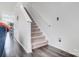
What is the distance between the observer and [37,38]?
2.21 metres

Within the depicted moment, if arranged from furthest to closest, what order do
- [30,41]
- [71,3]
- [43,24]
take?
1. [43,24]
2. [30,41]
3. [71,3]

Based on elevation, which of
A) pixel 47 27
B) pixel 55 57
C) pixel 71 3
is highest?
pixel 71 3

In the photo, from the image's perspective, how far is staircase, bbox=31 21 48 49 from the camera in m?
2.06

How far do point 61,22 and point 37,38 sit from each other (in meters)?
0.63

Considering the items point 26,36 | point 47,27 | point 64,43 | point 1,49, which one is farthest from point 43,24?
point 1,49

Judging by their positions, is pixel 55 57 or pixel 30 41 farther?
pixel 30 41

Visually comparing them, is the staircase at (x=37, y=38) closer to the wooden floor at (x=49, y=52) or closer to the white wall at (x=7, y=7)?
the wooden floor at (x=49, y=52)

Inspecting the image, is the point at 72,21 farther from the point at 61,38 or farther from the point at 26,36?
the point at 26,36

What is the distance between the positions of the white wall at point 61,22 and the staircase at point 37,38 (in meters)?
0.14

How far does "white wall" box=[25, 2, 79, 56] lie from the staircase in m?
0.14

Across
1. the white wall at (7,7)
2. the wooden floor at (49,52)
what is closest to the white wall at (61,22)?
the wooden floor at (49,52)

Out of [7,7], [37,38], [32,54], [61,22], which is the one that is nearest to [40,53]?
[32,54]

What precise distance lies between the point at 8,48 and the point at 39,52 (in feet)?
1.84

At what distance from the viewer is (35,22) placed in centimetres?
238
